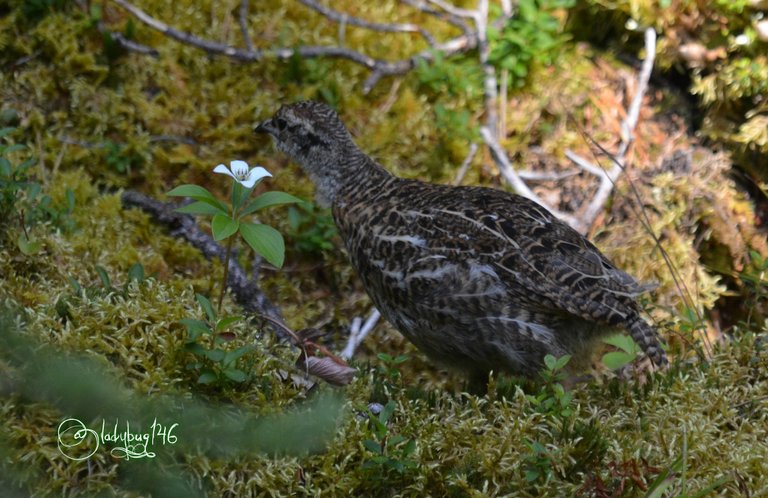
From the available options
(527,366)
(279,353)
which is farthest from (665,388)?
(279,353)

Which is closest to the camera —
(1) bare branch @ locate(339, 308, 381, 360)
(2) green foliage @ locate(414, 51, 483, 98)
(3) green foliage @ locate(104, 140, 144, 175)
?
(1) bare branch @ locate(339, 308, 381, 360)

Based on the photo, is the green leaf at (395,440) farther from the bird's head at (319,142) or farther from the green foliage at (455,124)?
the green foliage at (455,124)

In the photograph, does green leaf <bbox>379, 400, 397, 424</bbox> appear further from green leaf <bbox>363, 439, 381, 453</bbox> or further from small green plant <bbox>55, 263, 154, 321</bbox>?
small green plant <bbox>55, 263, 154, 321</bbox>

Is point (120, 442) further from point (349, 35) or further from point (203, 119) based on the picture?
point (349, 35)

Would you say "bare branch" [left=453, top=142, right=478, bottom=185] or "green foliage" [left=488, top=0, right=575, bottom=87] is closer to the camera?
"bare branch" [left=453, top=142, right=478, bottom=185]

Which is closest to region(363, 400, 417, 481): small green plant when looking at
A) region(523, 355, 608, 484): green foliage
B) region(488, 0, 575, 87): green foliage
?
region(523, 355, 608, 484): green foliage

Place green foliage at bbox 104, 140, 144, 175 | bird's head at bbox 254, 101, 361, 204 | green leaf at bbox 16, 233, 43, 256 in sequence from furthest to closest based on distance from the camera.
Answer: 1. green foliage at bbox 104, 140, 144, 175
2. bird's head at bbox 254, 101, 361, 204
3. green leaf at bbox 16, 233, 43, 256

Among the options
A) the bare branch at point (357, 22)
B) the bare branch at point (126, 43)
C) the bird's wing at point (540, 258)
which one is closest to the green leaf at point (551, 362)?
the bird's wing at point (540, 258)
